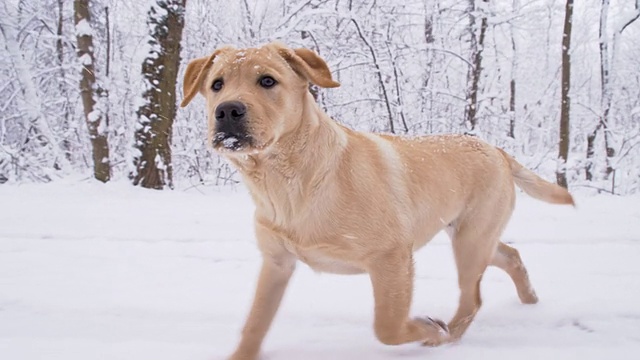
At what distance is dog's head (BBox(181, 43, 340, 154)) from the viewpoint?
2232mm

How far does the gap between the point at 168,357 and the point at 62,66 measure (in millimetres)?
14481

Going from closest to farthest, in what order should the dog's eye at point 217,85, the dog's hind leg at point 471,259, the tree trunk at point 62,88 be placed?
the dog's eye at point 217,85 → the dog's hind leg at point 471,259 → the tree trunk at point 62,88

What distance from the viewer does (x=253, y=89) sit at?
2.42 m

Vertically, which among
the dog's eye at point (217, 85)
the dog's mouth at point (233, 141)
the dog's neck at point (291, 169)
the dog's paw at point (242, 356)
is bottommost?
the dog's paw at point (242, 356)

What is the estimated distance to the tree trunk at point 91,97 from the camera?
9930 mm

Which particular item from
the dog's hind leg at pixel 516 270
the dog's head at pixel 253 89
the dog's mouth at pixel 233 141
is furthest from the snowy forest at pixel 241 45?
the dog's mouth at pixel 233 141

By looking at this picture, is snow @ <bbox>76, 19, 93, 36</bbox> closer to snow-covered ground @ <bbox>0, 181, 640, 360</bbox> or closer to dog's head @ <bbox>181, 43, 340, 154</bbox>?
snow-covered ground @ <bbox>0, 181, 640, 360</bbox>

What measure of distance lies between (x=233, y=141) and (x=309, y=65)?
0.66 m

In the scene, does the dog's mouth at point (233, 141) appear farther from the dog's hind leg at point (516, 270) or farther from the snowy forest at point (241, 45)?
the snowy forest at point (241, 45)

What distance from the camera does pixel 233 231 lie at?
214 inches

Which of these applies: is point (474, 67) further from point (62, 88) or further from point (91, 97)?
point (62, 88)

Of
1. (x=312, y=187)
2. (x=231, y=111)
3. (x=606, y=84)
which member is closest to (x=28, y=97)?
(x=231, y=111)

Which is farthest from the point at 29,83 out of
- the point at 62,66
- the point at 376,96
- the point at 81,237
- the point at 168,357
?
the point at 168,357

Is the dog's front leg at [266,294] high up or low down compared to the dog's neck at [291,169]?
down
